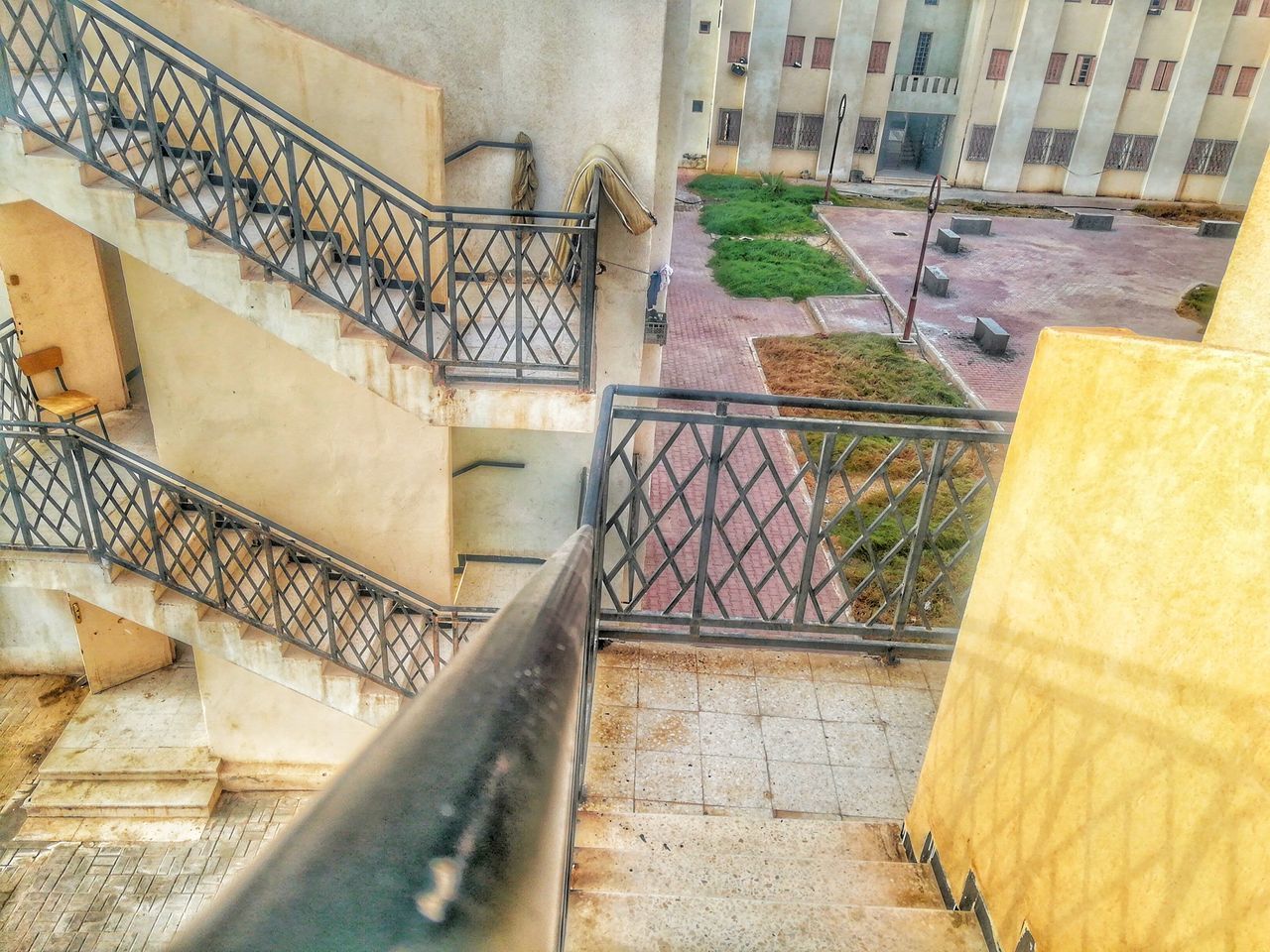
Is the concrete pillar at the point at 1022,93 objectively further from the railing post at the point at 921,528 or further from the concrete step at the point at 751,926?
the concrete step at the point at 751,926

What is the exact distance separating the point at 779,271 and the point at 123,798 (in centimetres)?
2046

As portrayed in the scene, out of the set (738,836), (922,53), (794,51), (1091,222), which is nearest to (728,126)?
(794,51)

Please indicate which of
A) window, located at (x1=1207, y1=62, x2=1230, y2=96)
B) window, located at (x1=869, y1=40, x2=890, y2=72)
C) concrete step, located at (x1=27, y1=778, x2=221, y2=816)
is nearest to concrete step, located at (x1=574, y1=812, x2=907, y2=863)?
concrete step, located at (x1=27, y1=778, x2=221, y2=816)

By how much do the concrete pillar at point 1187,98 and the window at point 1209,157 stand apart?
411 millimetres

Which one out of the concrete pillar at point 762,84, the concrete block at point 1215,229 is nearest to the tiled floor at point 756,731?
the concrete block at point 1215,229

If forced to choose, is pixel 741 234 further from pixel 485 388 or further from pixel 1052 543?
pixel 1052 543

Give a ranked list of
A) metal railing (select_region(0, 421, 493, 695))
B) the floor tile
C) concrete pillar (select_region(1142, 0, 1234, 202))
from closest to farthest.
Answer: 1. the floor tile
2. metal railing (select_region(0, 421, 493, 695))
3. concrete pillar (select_region(1142, 0, 1234, 202))

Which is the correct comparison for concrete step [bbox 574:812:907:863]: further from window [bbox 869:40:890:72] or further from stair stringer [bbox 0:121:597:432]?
window [bbox 869:40:890:72]

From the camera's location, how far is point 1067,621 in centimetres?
229

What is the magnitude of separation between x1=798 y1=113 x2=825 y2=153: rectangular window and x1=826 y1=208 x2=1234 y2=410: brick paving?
5.41 m

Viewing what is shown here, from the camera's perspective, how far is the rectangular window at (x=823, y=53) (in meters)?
34.7

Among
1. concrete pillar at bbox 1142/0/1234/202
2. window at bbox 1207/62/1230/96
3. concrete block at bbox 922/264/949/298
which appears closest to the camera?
concrete block at bbox 922/264/949/298

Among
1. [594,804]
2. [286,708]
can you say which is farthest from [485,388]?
[286,708]

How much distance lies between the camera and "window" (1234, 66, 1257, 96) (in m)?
34.4
